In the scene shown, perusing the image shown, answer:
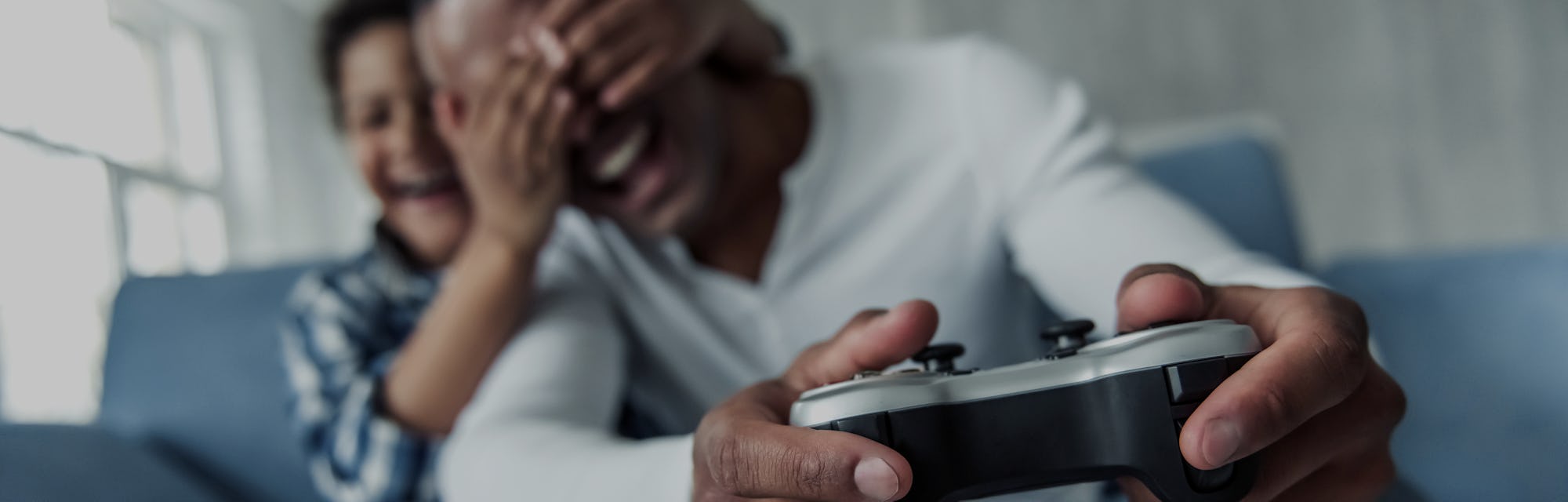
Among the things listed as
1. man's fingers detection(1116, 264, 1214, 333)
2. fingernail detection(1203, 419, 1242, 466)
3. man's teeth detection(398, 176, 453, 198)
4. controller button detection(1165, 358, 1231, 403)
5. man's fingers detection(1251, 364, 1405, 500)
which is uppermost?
man's teeth detection(398, 176, 453, 198)

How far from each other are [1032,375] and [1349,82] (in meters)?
2.01

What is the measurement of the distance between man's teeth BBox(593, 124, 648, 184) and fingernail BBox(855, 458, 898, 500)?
→ 0.38 metres

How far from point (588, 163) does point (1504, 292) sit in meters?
→ 0.55

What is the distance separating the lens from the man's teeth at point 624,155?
62 centimetres

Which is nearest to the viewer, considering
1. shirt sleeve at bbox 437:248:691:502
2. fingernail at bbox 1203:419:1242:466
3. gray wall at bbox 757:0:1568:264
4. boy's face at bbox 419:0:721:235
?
fingernail at bbox 1203:419:1242:466

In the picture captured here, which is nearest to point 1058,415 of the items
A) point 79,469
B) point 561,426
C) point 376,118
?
point 561,426

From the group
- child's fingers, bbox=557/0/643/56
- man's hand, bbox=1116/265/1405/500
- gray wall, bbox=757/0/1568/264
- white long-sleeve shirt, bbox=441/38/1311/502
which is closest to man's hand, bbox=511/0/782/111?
child's fingers, bbox=557/0/643/56

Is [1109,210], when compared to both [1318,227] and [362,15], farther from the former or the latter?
[1318,227]

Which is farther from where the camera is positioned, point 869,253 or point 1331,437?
point 869,253

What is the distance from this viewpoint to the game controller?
0.27 metres

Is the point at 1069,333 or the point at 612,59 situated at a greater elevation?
the point at 612,59

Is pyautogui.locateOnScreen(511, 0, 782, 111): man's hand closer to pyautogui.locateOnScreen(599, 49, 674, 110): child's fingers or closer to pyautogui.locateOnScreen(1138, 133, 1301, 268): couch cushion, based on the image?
pyautogui.locateOnScreen(599, 49, 674, 110): child's fingers

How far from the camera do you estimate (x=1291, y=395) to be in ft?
0.87

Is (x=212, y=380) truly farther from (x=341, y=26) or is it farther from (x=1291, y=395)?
(x=1291, y=395)
